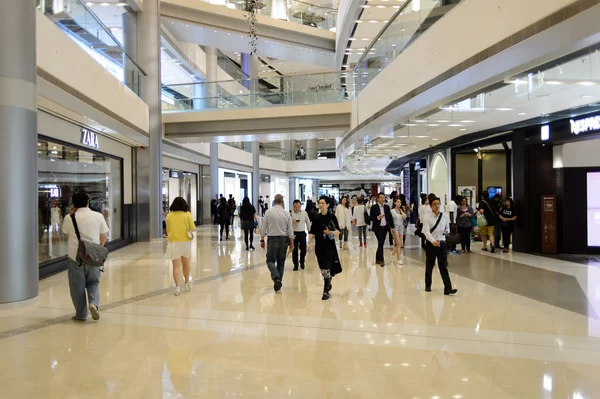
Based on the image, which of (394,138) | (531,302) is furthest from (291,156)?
(531,302)

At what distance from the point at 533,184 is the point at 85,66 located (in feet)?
37.0

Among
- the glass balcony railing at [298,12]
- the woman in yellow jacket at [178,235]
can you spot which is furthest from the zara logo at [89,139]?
the glass balcony railing at [298,12]

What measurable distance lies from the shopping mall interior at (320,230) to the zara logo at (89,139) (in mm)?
81

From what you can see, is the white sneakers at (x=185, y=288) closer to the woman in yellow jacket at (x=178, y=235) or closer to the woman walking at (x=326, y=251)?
the woman in yellow jacket at (x=178, y=235)

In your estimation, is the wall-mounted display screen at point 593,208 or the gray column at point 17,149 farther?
Answer: the wall-mounted display screen at point 593,208

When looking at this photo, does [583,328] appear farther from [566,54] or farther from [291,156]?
[291,156]

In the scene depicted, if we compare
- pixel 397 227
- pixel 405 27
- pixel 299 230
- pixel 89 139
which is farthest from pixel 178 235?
pixel 405 27

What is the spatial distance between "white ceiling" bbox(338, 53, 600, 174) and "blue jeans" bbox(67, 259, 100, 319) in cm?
692

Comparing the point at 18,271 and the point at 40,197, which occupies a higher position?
the point at 40,197

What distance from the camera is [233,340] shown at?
5258 millimetres

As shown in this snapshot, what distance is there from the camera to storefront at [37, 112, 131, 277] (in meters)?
10.1

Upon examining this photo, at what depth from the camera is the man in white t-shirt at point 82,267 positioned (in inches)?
237

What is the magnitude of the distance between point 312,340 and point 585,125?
29.5 feet

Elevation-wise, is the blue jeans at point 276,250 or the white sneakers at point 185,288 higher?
the blue jeans at point 276,250
